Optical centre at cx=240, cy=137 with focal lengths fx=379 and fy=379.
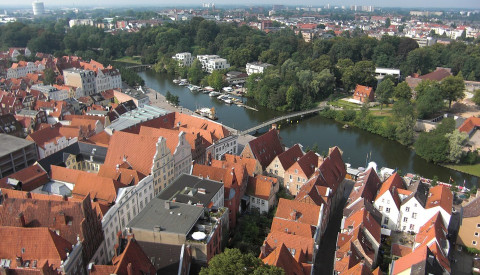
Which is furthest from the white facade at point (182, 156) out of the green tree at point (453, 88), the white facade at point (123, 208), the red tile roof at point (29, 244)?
the green tree at point (453, 88)

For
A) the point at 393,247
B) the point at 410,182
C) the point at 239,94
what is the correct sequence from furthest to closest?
the point at 239,94
the point at 410,182
the point at 393,247

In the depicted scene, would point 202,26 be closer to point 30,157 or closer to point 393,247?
point 30,157

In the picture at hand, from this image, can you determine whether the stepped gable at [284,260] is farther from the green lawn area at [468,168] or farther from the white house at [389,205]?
the green lawn area at [468,168]

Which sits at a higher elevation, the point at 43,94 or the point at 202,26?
the point at 202,26

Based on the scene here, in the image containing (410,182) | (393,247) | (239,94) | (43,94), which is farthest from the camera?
(239,94)

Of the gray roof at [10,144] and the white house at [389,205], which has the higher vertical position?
the gray roof at [10,144]

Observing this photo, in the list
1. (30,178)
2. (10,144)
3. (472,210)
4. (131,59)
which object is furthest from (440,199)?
(131,59)

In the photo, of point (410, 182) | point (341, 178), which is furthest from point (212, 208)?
point (410, 182)
